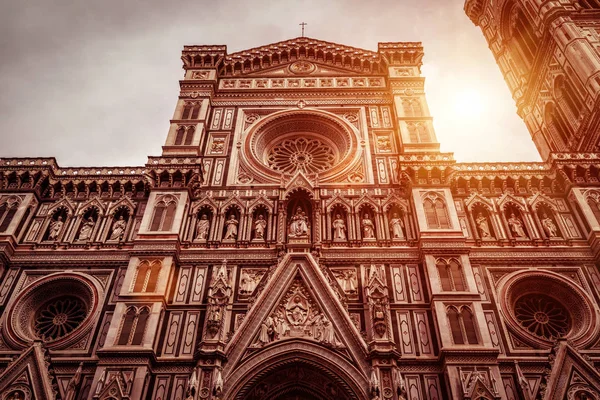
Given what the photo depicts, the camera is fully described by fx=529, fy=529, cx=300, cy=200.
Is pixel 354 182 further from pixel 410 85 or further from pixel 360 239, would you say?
pixel 410 85

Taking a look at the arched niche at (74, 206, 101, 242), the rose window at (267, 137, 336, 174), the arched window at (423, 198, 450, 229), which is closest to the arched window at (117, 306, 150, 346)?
the arched niche at (74, 206, 101, 242)

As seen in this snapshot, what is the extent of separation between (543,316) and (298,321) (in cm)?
764

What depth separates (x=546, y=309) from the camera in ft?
54.4

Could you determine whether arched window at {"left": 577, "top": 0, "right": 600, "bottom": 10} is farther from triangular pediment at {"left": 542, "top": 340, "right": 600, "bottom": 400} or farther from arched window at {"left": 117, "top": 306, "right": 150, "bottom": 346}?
arched window at {"left": 117, "top": 306, "right": 150, "bottom": 346}

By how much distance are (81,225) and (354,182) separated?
10082mm

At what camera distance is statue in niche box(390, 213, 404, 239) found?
18.1m

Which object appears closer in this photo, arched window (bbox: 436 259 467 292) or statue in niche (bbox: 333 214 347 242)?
arched window (bbox: 436 259 467 292)

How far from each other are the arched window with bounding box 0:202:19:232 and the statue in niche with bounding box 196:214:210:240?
21.4 ft

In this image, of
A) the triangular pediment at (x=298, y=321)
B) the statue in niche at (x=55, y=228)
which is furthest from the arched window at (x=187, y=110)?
the triangular pediment at (x=298, y=321)

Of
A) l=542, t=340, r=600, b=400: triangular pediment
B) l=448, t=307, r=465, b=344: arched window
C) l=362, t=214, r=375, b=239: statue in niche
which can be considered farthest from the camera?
l=362, t=214, r=375, b=239: statue in niche

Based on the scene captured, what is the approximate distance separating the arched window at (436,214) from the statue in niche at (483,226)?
1273 mm

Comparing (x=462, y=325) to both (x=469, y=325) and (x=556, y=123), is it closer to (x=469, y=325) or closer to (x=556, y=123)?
(x=469, y=325)

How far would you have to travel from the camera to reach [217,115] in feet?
76.9

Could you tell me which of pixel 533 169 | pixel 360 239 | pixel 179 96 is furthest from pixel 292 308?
pixel 179 96
